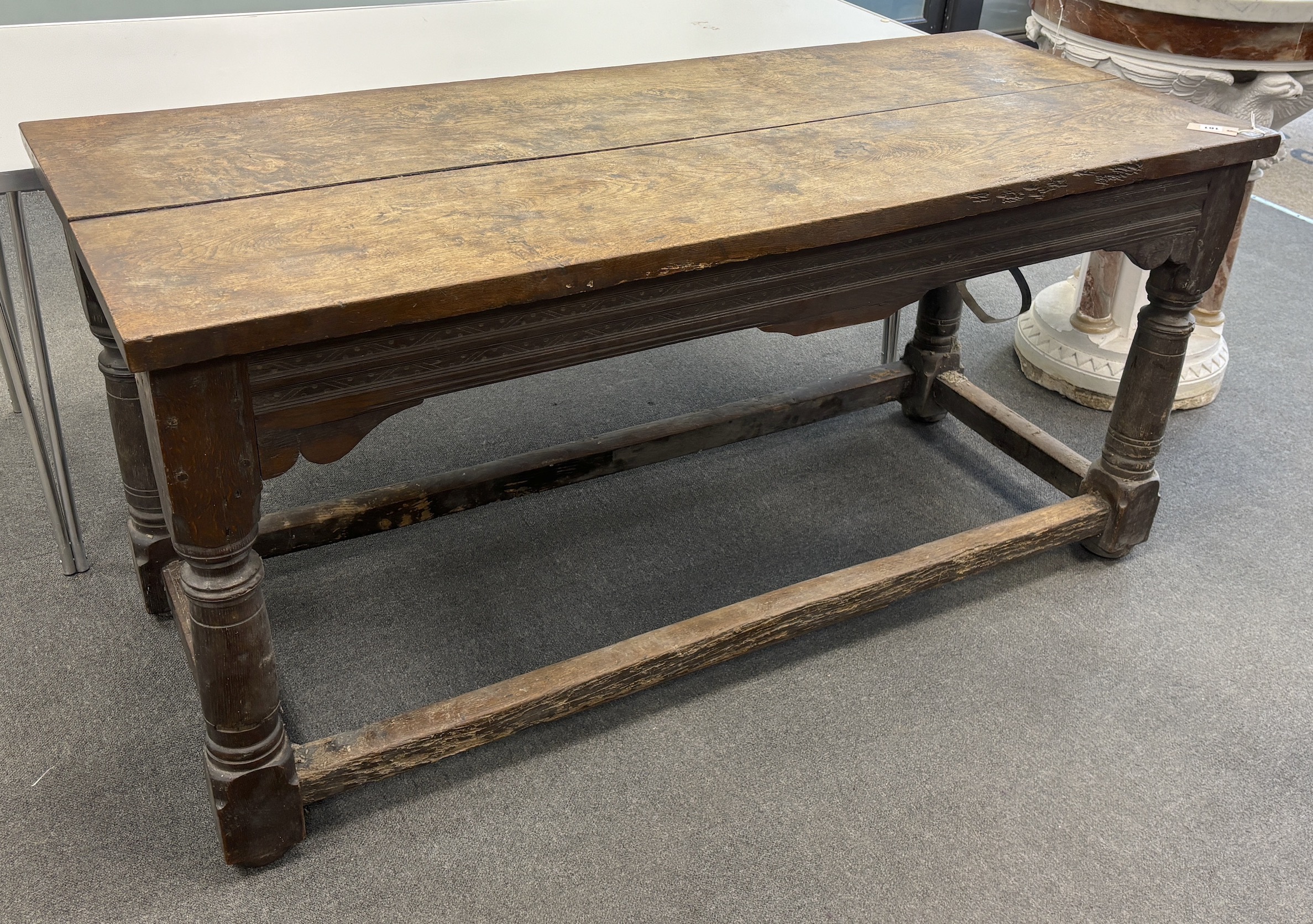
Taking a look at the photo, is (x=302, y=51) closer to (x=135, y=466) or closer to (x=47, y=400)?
(x=47, y=400)

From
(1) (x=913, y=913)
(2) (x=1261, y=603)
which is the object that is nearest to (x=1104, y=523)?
(2) (x=1261, y=603)

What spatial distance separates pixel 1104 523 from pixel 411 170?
1.40 m

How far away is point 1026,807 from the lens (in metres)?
1.66

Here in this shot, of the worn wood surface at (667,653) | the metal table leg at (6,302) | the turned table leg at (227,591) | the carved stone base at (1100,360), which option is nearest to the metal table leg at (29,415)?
the metal table leg at (6,302)

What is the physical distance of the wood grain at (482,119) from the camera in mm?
1553

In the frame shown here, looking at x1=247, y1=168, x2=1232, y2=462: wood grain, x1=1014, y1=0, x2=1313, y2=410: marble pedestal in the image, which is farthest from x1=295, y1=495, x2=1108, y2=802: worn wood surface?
x1=1014, y1=0, x2=1313, y2=410: marble pedestal

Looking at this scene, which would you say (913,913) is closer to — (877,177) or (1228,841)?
(1228,841)

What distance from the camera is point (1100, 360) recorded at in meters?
2.66

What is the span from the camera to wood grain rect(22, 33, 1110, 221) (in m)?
1.55

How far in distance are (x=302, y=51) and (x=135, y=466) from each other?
1.07m

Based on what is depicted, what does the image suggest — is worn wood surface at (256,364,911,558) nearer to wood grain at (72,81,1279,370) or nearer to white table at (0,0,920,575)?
white table at (0,0,920,575)

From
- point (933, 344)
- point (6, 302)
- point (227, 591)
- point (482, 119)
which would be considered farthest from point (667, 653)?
point (6, 302)

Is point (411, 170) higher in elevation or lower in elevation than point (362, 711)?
higher

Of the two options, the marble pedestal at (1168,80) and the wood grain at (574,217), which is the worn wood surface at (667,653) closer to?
the wood grain at (574,217)
